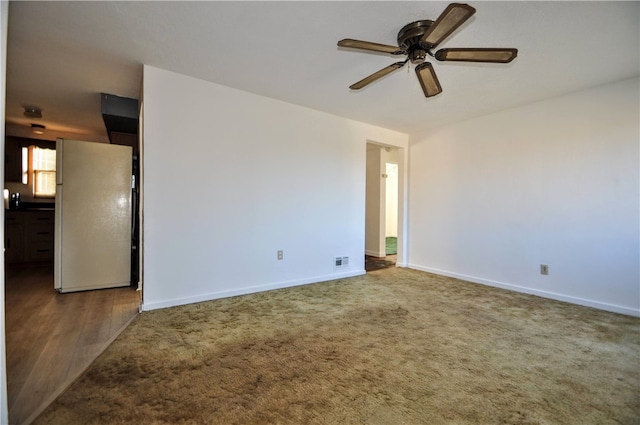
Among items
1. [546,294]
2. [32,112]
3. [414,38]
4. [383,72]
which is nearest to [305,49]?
[383,72]

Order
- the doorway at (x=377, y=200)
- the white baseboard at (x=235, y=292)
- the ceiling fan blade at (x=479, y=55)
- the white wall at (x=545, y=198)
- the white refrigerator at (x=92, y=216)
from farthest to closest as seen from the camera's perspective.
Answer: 1. the doorway at (x=377, y=200)
2. the white refrigerator at (x=92, y=216)
3. the white wall at (x=545, y=198)
4. the white baseboard at (x=235, y=292)
5. the ceiling fan blade at (x=479, y=55)

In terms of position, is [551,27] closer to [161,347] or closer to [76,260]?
[161,347]

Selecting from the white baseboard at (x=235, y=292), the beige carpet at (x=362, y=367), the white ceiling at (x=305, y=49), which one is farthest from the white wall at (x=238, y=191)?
the beige carpet at (x=362, y=367)

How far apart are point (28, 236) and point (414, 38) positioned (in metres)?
6.82

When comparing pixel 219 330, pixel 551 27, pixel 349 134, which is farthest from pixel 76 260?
pixel 551 27

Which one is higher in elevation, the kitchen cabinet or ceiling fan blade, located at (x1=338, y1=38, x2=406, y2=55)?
ceiling fan blade, located at (x1=338, y1=38, x2=406, y2=55)

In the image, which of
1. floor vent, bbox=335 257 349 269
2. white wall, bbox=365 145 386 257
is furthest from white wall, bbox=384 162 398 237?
floor vent, bbox=335 257 349 269

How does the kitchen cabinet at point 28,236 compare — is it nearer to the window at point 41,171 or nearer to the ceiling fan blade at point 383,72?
the window at point 41,171

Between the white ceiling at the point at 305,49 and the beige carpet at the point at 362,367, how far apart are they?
243 centimetres

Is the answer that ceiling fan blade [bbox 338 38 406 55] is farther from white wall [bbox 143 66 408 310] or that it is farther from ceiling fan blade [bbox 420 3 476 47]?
white wall [bbox 143 66 408 310]

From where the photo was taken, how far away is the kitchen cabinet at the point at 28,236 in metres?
5.19

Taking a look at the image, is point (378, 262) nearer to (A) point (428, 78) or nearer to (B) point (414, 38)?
(A) point (428, 78)

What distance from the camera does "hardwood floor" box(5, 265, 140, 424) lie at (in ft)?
5.64

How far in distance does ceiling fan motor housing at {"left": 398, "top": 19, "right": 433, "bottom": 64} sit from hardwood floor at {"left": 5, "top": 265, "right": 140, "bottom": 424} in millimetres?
3166
